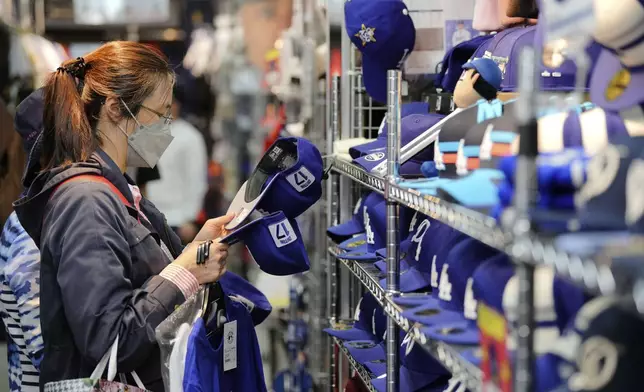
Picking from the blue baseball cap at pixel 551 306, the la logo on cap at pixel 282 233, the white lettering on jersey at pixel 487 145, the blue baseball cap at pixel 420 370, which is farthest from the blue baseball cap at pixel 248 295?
the blue baseball cap at pixel 551 306

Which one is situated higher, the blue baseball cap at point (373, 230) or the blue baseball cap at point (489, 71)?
the blue baseball cap at point (489, 71)

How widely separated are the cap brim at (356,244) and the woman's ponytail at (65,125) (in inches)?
37.5

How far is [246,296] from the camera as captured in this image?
2.73 metres

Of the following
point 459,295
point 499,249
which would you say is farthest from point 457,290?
point 499,249

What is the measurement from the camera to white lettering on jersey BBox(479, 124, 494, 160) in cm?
153

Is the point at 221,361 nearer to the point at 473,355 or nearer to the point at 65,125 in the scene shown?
the point at 65,125

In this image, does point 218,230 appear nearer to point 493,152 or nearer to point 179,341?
point 179,341

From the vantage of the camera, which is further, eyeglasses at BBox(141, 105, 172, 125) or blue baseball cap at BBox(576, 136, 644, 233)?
eyeglasses at BBox(141, 105, 172, 125)

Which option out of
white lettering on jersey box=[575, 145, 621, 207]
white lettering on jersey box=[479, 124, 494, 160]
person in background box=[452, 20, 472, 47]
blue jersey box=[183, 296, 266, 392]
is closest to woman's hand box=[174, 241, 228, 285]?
blue jersey box=[183, 296, 266, 392]

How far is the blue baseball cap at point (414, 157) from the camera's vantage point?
7.73 feet

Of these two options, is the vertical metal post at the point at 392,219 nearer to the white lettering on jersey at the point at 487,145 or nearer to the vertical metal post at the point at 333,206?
the white lettering on jersey at the point at 487,145

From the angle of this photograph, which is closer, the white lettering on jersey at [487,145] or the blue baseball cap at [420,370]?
the white lettering on jersey at [487,145]

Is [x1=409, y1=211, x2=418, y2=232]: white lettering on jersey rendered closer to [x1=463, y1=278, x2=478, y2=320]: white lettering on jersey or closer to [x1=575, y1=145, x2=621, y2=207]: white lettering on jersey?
[x1=463, y1=278, x2=478, y2=320]: white lettering on jersey

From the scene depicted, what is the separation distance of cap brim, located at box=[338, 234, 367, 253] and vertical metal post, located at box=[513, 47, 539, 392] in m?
1.75
